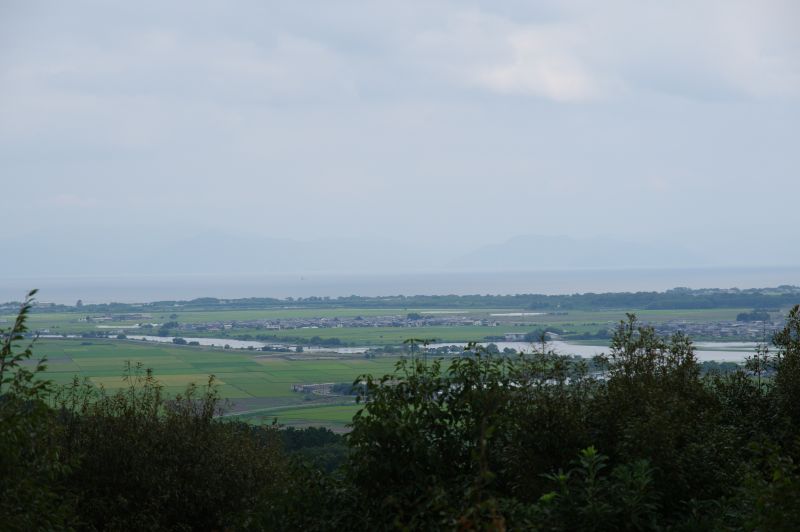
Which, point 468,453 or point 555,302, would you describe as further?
point 555,302

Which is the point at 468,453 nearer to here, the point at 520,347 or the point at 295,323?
the point at 520,347

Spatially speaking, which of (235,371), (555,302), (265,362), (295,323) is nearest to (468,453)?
(235,371)

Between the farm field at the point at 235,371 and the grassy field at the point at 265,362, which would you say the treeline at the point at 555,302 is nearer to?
the grassy field at the point at 265,362

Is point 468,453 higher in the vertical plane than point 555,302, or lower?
lower

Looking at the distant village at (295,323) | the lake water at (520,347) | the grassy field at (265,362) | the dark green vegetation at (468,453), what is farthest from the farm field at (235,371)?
the distant village at (295,323)

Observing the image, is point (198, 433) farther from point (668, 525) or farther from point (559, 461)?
point (668, 525)

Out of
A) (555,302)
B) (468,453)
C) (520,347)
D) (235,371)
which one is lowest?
(235,371)
